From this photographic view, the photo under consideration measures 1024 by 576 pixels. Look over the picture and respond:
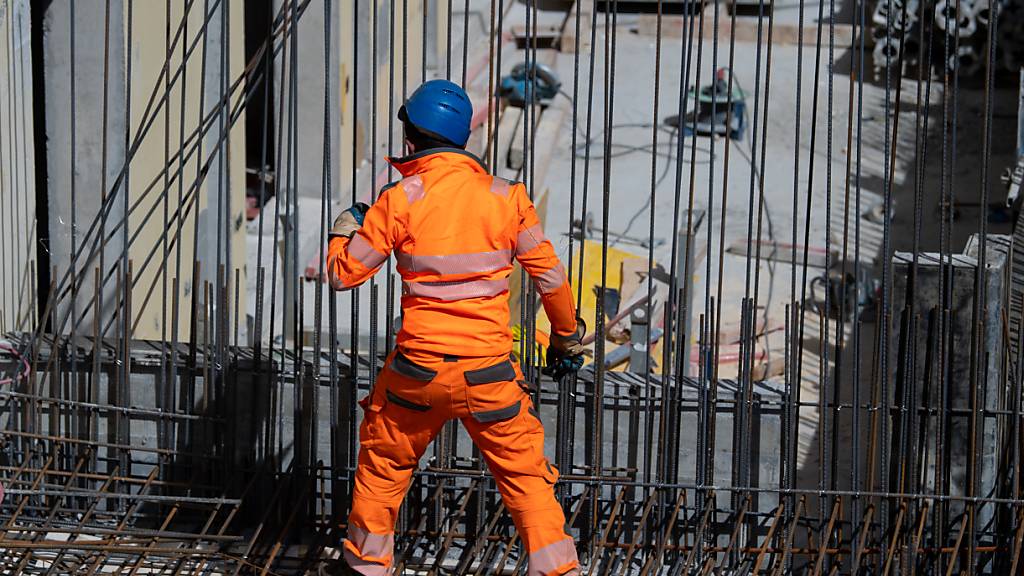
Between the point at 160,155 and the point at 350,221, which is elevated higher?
the point at 350,221

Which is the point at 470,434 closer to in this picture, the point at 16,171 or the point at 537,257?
the point at 537,257

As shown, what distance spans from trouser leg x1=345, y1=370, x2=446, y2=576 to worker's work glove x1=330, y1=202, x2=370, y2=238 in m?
→ 0.62

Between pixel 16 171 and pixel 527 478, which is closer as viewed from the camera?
pixel 527 478

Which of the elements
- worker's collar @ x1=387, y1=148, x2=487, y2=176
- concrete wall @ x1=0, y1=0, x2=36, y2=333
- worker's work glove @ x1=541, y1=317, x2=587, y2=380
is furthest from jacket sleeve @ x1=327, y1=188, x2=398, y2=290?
concrete wall @ x1=0, y1=0, x2=36, y2=333

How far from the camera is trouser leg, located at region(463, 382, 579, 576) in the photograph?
6.54 meters

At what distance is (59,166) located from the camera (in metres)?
10.4

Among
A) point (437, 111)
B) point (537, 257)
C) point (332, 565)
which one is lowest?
point (332, 565)

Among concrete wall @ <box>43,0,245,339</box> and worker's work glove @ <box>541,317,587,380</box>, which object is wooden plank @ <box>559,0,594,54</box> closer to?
concrete wall @ <box>43,0,245,339</box>

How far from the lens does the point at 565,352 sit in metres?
6.70

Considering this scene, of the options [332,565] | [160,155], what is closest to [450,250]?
[332,565]

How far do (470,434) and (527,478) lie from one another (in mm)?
302

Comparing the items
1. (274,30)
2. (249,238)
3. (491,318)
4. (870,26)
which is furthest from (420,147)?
(870,26)

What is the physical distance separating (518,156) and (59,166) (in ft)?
32.3

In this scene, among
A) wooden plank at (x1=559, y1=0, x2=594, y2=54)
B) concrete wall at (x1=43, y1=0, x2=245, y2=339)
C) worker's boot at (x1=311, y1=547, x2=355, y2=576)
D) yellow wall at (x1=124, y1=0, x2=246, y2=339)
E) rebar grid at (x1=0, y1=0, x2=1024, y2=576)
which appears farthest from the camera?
wooden plank at (x1=559, y1=0, x2=594, y2=54)
